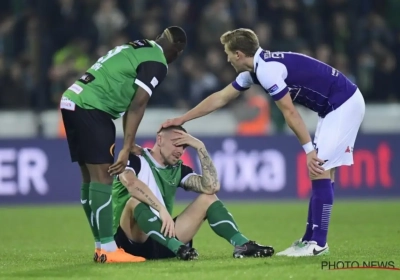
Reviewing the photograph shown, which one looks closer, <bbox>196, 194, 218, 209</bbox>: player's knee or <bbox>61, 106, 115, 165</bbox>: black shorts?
<bbox>61, 106, 115, 165</bbox>: black shorts

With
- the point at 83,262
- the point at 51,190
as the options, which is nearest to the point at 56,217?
the point at 51,190

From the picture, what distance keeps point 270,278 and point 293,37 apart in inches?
457

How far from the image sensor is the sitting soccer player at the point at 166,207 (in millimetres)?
7645

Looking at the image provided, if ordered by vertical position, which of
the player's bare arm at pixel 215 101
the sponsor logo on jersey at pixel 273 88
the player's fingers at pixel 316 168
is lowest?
the player's fingers at pixel 316 168

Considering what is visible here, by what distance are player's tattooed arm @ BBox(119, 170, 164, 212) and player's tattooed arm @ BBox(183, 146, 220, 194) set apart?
15.6 inches

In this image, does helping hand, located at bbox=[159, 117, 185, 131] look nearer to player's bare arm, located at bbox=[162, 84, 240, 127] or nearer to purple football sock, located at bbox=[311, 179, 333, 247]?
player's bare arm, located at bbox=[162, 84, 240, 127]

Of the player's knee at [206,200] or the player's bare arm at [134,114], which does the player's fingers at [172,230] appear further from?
the player's bare arm at [134,114]

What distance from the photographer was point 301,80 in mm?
8023

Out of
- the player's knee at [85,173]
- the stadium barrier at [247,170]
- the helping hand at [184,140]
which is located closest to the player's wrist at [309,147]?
the helping hand at [184,140]

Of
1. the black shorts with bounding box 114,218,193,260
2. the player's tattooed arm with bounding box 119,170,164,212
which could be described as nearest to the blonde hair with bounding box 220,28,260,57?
the player's tattooed arm with bounding box 119,170,164,212

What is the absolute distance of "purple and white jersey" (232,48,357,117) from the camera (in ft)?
25.7

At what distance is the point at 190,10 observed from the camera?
59.4 ft

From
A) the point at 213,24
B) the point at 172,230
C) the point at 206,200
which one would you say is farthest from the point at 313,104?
the point at 213,24

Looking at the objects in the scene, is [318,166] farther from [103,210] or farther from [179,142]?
[103,210]
